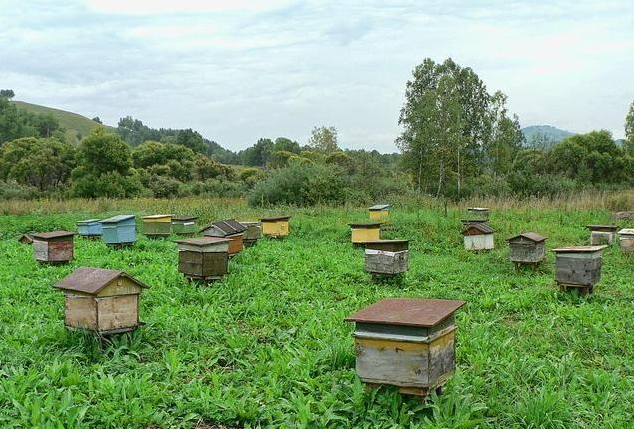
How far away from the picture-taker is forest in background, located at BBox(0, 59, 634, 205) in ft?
89.7

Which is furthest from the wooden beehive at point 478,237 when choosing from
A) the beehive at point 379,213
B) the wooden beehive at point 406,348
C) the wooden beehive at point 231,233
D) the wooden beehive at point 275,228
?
the wooden beehive at point 406,348

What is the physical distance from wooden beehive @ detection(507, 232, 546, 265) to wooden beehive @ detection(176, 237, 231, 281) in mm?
5416

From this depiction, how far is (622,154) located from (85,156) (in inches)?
1423

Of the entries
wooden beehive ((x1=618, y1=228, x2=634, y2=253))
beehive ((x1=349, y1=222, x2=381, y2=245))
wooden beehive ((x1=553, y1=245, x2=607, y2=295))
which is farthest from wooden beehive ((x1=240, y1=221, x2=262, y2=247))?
wooden beehive ((x1=618, y1=228, x2=634, y2=253))

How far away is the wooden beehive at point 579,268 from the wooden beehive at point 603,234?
5691 mm

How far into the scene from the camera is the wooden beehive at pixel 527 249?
35.0ft

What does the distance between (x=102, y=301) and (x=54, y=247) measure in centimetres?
557

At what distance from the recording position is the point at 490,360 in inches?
222

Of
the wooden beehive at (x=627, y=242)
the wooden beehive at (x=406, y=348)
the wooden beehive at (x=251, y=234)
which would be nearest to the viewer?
the wooden beehive at (x=406, y=348)

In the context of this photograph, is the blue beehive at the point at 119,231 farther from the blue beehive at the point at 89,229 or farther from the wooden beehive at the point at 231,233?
the wooden beehive at the point at 231,233

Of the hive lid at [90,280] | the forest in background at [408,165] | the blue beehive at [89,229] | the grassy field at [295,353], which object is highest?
the forest in background at [408,165]

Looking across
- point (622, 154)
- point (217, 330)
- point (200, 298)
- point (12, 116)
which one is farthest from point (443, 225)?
point (12, 116)

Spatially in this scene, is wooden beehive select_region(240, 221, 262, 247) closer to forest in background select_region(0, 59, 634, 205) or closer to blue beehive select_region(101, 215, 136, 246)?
blue beehive select_region(101, 215, 136, 246)

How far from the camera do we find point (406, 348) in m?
4.32
